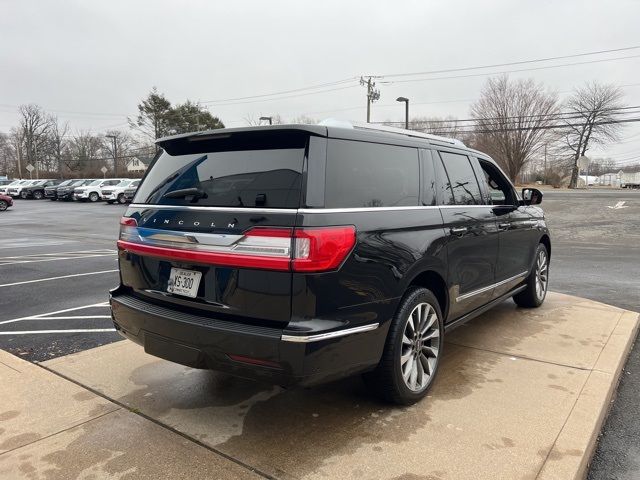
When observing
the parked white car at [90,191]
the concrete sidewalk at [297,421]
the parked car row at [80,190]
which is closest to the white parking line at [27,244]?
the concrete sidewalk at [297,421]

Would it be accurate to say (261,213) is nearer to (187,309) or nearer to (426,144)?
(187,309)

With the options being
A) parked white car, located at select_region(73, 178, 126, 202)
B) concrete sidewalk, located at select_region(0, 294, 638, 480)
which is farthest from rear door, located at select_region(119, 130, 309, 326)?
parked white car, located at select_region(73, 178, 126, 202)

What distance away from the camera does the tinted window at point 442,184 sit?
381cm

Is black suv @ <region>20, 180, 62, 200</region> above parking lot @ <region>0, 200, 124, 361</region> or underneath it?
above

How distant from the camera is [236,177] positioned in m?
2.96

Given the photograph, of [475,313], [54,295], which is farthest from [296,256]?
[54,295]

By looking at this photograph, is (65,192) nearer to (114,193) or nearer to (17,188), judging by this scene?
(114,193)

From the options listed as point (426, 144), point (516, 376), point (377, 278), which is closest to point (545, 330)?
point (516, 376)

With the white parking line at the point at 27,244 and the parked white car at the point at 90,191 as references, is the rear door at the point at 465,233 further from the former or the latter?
the parked white car at the point at 90,191

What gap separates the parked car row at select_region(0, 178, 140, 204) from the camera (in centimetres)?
3669

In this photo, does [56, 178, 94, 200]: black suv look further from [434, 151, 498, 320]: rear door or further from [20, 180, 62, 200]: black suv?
[434, 151, 498, 320]: rear door

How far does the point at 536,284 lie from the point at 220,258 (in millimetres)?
4332

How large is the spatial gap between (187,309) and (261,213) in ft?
2.61

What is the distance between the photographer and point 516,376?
3846mm
